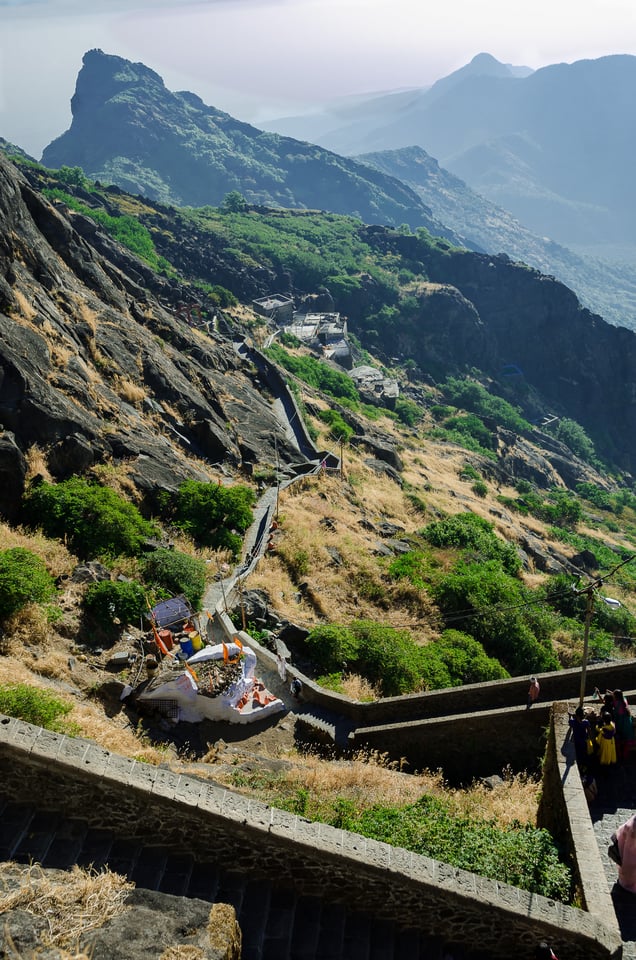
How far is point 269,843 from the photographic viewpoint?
7.69 m

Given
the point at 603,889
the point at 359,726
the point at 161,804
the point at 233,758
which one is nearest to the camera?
the point at 161,804

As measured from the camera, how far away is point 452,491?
47.6 meters

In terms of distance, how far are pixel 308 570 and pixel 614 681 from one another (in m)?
10.7

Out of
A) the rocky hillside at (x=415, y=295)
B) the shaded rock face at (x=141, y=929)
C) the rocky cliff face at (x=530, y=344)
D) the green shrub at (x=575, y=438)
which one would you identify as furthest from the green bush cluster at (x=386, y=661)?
the green shrub at (x=575, y=438)

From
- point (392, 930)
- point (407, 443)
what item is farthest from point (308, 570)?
point (407, 443)

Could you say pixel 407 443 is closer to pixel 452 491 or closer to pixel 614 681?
pixel 452 491

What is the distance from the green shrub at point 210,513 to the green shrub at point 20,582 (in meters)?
7.55

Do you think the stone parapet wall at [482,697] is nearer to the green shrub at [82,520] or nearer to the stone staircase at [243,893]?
the stone staircase at [243,893]

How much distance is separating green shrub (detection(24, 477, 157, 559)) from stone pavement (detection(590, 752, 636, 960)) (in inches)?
498

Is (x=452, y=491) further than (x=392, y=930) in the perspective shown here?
Yes

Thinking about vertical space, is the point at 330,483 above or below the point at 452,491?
above

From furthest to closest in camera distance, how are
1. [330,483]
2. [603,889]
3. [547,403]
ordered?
[547,403] < [330,483] < [603,889]

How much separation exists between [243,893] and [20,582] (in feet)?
26.1

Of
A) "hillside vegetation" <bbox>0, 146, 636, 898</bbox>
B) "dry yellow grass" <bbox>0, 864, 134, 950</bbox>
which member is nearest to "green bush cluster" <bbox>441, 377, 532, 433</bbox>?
"hillside vegetation" <bbox>0, 146, 636, 898</bbox>
